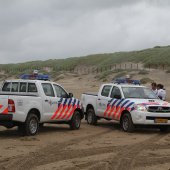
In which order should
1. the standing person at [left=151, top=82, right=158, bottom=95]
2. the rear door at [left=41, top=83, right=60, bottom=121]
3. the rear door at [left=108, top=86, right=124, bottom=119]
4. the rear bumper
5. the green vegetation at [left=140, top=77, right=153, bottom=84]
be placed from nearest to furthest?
the rear bumper → the rear door at [left=41, top=83, right=60, bottom=121] → the rear door at [left=108, top=86, right=124, bottom=119] → the standing person at [left=151, top=82, right=158, bottom=95] → the green vegetation at [left=140, top=77, right=153, bottom=84]

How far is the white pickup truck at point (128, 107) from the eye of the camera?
52.7 ft

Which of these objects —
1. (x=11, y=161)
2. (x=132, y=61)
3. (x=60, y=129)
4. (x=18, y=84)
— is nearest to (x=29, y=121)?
(x=18, y=84)

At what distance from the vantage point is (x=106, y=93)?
18609 mm

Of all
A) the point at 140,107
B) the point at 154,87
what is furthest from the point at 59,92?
the point at 154,87

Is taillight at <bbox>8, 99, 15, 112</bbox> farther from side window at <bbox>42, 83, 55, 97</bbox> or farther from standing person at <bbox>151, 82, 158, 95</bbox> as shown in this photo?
standing person at <bbox>151, 82, 158, 95</bbox>

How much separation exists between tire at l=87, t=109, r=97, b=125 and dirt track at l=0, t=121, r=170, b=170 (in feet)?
7.82

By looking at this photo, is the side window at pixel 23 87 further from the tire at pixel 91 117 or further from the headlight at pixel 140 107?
the tire at pixel 91 117

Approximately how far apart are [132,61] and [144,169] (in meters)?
63.5

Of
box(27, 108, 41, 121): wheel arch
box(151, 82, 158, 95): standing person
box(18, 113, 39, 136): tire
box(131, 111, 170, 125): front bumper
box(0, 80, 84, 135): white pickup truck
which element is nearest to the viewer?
box(0, 80, 84, 135): white pickup truck

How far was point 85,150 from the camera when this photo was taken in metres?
11.8

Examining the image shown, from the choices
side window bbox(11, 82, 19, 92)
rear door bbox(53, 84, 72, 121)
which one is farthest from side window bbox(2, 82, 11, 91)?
rear door bbox(53, 84, 72, 121)

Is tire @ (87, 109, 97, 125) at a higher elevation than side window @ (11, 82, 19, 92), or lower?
lower

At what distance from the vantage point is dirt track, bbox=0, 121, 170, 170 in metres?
9.91

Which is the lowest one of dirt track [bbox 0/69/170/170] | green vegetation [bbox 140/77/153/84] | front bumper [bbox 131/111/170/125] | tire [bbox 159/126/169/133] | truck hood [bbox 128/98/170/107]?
dirt track [bbox 0/69/170/170]
